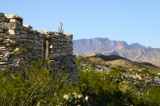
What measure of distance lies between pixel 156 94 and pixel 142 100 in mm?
1075

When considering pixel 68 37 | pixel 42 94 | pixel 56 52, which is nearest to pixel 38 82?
pixel 42 94

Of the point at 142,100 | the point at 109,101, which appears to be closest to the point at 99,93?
the point at 109,101

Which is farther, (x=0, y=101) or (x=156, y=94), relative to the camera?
(x=156, y=94)

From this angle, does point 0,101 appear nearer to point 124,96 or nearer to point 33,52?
point 33,52

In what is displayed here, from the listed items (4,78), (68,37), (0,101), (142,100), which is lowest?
(142,100)

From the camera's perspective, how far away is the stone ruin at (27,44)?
10453mm

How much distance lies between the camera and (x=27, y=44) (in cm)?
1147

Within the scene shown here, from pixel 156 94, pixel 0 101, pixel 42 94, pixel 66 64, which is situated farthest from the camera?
pixel 156 94

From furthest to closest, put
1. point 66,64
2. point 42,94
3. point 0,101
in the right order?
point 66,64 → point 42,94 → point 0,101

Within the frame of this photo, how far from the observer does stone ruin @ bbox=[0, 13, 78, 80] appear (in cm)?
1045

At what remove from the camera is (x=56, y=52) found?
1383 centimetres

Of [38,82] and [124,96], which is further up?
[38,82]

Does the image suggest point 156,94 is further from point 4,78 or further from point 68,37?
point 4,78

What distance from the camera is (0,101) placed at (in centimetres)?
818
